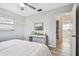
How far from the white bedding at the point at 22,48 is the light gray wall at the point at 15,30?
9cm

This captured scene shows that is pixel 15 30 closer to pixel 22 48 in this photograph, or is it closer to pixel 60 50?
pixel 22 48

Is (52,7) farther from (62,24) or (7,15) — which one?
(7,15)

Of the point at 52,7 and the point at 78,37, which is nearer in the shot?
the point at 52,7

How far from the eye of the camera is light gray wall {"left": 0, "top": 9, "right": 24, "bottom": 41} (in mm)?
1033

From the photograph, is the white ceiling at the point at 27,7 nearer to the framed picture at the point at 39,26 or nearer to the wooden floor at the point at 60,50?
the framed picture at the point at 39,26

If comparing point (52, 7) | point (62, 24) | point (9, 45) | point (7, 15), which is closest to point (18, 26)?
point (7, 15)

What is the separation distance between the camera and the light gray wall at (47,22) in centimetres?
119

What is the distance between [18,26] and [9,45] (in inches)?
14.3

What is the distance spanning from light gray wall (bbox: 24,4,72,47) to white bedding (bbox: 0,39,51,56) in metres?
0.14

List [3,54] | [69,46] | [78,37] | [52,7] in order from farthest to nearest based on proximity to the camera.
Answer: [69,46]
[78,37]
[52,7]
[3,54]

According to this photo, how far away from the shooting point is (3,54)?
0.91m

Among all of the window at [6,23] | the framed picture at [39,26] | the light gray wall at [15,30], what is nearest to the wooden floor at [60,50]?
the framed picture at [39,26]

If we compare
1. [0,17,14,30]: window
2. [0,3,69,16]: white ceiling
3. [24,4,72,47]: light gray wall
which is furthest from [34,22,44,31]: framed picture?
[0,17,14,30]: window

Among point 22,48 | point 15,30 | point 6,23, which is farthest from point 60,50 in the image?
point 6,23
